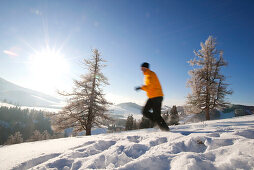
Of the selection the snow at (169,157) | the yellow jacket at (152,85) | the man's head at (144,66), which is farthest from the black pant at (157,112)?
the snow at (169,157)

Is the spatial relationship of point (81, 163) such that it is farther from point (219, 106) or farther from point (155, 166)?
point (219, 106)

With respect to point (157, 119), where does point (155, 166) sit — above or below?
below

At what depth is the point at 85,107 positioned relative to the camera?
10000mm

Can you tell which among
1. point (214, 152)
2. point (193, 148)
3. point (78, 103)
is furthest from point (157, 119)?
point (78, 103)

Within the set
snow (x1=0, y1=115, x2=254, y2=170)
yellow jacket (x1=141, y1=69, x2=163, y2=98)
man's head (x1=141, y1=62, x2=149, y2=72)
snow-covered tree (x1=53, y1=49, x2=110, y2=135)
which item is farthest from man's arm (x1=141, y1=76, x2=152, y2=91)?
snow-covered tree (x1=53, y1=49, x2=110, y2=135)

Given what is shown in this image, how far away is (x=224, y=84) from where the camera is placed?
12.0 meters

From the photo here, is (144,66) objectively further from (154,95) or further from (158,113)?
(158,113)

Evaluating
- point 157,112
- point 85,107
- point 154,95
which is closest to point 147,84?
point 154,95

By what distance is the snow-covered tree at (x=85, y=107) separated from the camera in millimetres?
9680

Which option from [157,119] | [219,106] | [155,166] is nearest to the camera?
[155,166]

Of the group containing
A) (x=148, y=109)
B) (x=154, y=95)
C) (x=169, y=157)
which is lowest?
(x=169, y=157)

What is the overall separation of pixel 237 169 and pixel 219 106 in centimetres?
1360

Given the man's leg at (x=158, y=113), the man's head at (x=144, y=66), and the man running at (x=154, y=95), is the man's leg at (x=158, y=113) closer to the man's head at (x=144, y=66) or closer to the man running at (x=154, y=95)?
the man running at (x=154, y=95)

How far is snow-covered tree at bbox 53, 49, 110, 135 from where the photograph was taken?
9.68 metres
